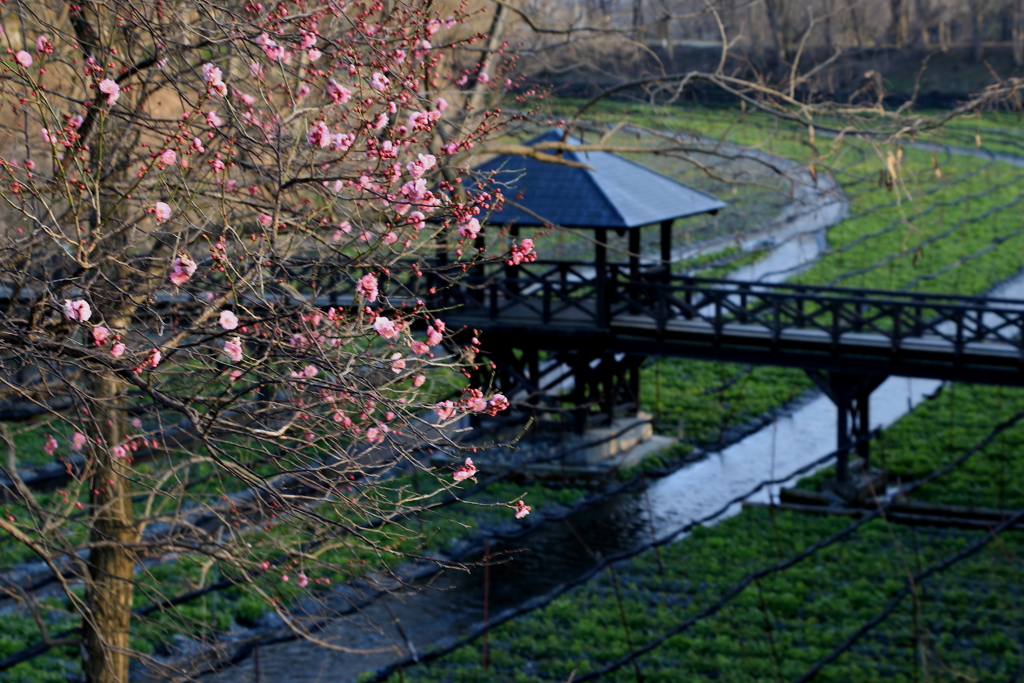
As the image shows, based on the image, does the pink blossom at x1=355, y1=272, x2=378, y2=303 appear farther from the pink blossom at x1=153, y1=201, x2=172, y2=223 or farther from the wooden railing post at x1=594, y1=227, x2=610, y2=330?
the wooden railing post at x1=594, y1=227, x2=610, y2=330

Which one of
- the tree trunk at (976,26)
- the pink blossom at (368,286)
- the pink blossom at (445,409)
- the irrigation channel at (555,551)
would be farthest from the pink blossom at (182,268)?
the tree trunk at (976,26)

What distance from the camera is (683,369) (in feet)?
74.1

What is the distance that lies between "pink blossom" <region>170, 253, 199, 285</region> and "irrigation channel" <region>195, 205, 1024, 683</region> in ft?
12.5

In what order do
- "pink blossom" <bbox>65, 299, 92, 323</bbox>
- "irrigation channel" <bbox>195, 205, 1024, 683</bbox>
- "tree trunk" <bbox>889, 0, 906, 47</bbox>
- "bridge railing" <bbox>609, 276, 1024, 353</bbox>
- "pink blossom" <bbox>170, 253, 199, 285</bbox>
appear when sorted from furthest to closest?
"tree trunk" <bbox>889, 0, 906, 47</bbox>
"bridge railing" <bbox>609, 276, 1024, 353</bbox>
"irrigation channel" <bbox>195, 205, 1024, 683</bbox>
"pink blossom" <bbox>170, 253, 199, 285</bbox>
"pink blossom" <bbox>65, 299, 92, 323</bbox>

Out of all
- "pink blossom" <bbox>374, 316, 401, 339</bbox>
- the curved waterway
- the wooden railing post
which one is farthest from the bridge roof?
"pink blossom" <bbox>374, 316, 401, 339</bbox>

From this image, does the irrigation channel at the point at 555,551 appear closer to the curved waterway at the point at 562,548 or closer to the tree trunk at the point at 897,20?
the curved waterway at the point at 562,548

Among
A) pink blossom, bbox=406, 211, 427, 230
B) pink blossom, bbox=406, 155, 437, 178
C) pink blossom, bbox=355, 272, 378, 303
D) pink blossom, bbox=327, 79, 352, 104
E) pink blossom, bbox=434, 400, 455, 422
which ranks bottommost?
pink blossom, bbox=434, 400, 455, 422

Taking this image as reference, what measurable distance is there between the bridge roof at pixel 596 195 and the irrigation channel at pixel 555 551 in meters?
4.32

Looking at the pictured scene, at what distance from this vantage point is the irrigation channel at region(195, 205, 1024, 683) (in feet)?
36.0

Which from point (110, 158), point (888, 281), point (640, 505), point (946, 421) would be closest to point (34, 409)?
point (640, 505)

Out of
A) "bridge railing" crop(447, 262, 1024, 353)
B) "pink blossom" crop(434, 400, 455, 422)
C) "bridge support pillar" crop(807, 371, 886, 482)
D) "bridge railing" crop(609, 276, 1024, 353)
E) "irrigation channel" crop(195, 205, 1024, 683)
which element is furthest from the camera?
"bridge support pillar" crop(807, 371, 886, 482)

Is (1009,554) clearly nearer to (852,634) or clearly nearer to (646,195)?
(852,634)

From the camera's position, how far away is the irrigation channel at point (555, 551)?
11.0 meters

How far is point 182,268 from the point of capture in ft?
13.9
